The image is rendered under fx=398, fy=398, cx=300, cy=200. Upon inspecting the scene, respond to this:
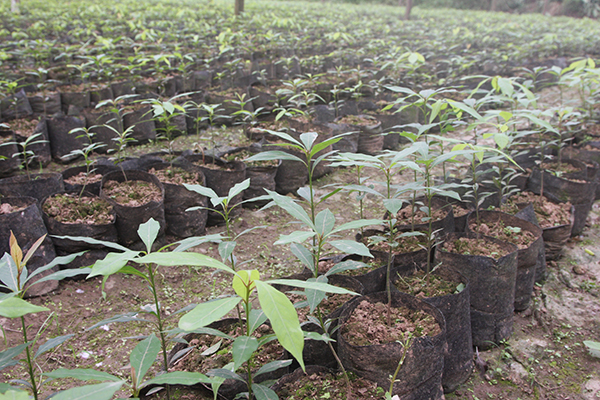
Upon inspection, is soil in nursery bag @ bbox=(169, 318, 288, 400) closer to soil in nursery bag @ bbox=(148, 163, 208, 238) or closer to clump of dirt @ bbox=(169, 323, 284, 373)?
clump of dirt @ bbox=(169, 323, 284, 373)

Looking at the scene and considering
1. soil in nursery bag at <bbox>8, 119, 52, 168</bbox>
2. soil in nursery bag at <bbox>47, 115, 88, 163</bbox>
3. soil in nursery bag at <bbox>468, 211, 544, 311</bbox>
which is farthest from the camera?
soil in nursery bag at <bbox>47, 115, 88, 163</bbox>

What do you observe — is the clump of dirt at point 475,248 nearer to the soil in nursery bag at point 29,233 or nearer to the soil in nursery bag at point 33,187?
the soil in nursery bag at point 29,233

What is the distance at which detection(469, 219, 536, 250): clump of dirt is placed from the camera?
6.72 feet

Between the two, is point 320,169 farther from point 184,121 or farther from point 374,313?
point 374,313

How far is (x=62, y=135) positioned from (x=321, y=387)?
329 centimetres

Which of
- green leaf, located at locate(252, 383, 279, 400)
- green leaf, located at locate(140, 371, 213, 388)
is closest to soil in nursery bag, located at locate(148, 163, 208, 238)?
green leaf, located at locate(252, 383, 279, 400)

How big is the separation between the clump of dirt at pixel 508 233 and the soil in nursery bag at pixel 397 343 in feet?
2.71

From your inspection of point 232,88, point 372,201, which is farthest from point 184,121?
point 372,201

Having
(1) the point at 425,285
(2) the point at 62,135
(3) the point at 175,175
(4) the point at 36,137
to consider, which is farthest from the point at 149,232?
(2) the point at 62,135

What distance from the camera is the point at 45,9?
923 cm

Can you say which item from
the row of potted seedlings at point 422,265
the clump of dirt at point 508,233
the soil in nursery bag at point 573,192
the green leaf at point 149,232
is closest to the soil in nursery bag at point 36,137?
the row of potted seedlings at point 422,265

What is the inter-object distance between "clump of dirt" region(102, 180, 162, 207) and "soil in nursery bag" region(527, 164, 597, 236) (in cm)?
253

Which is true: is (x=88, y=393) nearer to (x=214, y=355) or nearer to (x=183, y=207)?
(x=214, y=355)

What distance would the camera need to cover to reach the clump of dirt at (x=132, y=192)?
2.36m
